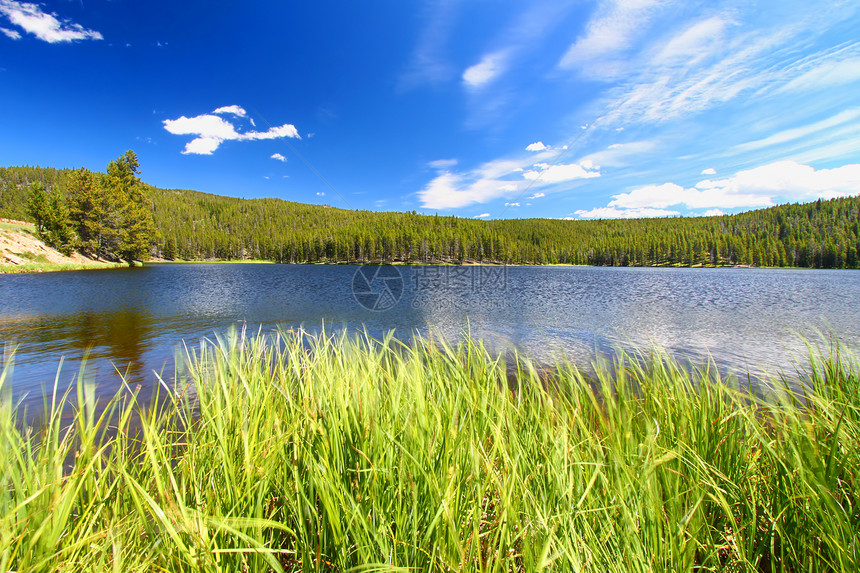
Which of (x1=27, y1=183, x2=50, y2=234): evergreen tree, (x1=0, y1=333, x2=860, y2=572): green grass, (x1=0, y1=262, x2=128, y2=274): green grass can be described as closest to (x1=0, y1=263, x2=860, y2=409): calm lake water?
(x1=0, y1=333, x2=860, y2=572): green grass

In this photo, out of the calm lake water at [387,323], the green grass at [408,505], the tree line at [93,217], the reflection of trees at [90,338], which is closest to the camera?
the green grass at [408,505]

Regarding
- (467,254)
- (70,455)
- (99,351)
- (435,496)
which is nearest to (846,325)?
(435,496)

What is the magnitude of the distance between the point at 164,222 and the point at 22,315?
166388mm

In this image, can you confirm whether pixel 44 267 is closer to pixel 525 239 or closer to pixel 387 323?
pixel 387 323

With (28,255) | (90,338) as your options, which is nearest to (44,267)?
(28,255)

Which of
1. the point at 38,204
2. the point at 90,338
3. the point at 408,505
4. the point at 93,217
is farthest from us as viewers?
the point at 93,217

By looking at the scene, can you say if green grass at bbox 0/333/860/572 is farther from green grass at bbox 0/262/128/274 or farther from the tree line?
the tree line

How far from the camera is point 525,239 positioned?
14275 cm

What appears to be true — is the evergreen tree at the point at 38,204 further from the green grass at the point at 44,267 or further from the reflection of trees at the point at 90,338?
the reflection of trees at the point at 90,338

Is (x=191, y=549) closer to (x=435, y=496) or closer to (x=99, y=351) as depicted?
(x=435, y=496)

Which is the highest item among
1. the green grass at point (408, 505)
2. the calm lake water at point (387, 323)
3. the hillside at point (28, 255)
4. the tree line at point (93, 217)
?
the tree line at point (93, 217)

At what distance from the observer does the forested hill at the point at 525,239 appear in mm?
111562

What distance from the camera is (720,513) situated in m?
2.10

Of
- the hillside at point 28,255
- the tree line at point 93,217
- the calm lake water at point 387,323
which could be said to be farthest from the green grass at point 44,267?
the calm lake water at point 387,323
